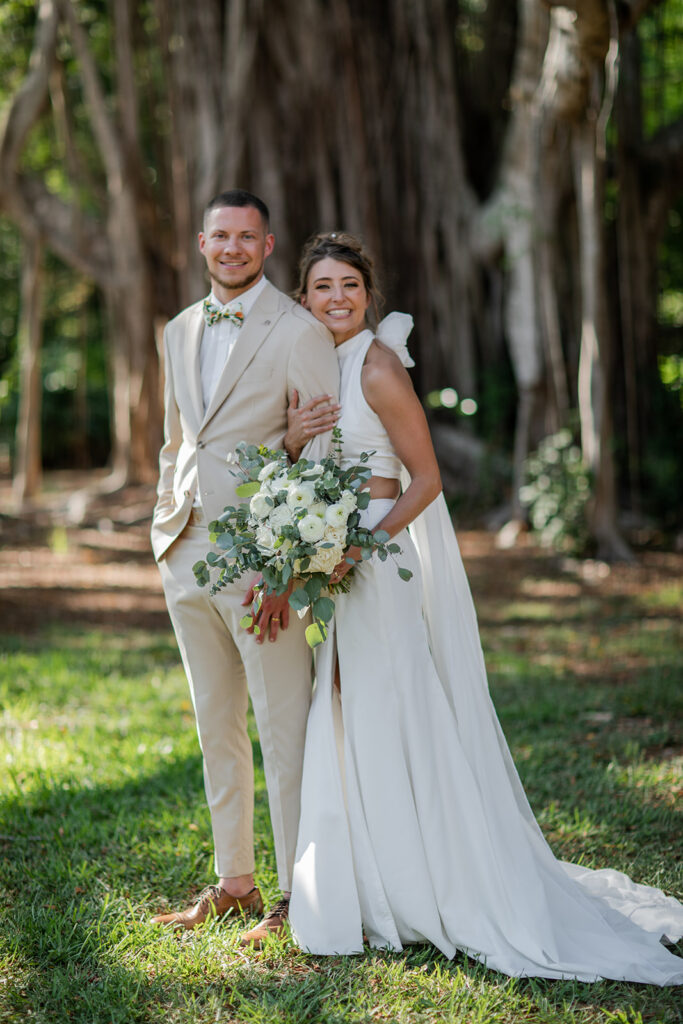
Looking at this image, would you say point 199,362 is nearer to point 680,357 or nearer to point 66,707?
point 66,707

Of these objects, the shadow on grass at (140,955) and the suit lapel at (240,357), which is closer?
the shadow on grass at (140,955)

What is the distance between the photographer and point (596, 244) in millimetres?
7012

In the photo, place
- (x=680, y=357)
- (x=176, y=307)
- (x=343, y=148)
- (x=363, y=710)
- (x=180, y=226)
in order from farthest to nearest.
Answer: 1. (x=176, y=307)
2. (x=680, y=357)
3. (x=343, y=148)
4. (x=180, y=226)
5. (x=363, y=710)

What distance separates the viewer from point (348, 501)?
88.0 inches

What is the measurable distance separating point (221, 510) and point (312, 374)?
1.34ft

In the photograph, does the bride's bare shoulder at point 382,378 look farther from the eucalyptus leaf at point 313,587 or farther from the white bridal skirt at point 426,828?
the eucalyptus leaf at point 313,587

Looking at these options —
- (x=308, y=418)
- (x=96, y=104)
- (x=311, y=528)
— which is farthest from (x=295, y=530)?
(x=96, y=104)

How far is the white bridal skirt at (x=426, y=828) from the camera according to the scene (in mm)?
2346

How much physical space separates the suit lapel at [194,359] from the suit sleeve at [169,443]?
0.08 meters

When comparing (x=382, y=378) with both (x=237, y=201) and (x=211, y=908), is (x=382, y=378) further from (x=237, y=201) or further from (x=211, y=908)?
(x=211, y=908)

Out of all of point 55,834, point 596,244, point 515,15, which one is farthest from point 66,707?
point 515,15

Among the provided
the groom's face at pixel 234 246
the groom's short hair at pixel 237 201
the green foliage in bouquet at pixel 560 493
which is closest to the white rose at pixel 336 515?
the groom's face at pixel 234 246

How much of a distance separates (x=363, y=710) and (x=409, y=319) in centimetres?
104

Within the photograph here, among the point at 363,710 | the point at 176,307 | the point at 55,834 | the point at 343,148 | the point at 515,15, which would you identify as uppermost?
the point at 515,15
